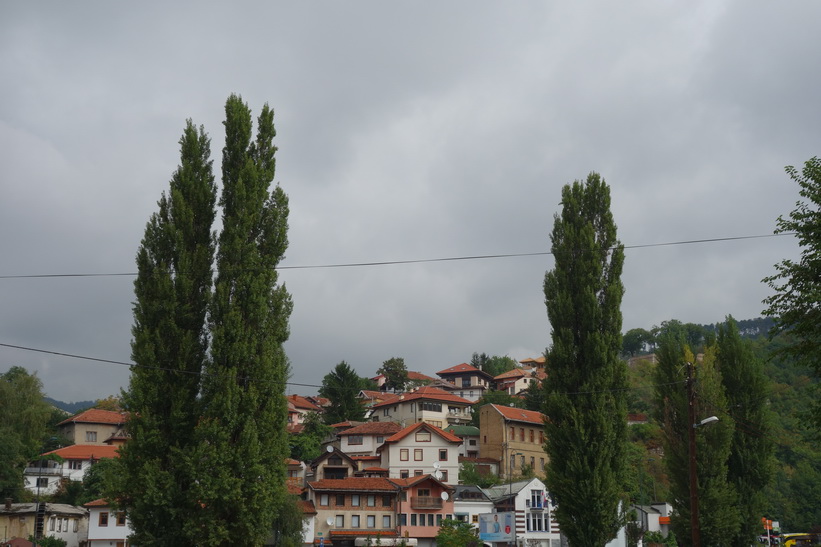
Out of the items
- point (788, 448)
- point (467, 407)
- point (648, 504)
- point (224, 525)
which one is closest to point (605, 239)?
point (224, 525)

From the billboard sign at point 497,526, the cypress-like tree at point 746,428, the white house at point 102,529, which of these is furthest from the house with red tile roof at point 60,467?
the cypress-like tree at point 746,428

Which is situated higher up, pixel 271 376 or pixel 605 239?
pixel 605 239

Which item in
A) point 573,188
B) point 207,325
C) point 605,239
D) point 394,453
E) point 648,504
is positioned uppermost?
point 573,188

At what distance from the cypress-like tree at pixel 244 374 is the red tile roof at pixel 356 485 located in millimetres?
32878

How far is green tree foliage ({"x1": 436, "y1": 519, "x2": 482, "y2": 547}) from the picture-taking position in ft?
162

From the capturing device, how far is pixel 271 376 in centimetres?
2717

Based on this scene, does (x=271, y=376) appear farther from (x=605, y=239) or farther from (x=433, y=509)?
(x=433, y=509)

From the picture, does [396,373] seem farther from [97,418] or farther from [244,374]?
[244,374]

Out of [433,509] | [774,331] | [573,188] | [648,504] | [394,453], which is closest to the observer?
[774,331]

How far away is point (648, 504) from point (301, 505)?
41860 millimetres

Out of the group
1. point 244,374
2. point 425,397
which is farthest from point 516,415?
point 244,374

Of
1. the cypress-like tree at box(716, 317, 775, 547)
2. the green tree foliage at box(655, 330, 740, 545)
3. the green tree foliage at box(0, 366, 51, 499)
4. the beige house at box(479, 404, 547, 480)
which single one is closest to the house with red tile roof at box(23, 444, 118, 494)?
the green tree foliage at box(0, 366, 51, 499)

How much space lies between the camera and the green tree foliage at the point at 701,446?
40406 mm

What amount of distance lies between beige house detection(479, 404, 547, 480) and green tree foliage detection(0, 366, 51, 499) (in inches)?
1831
